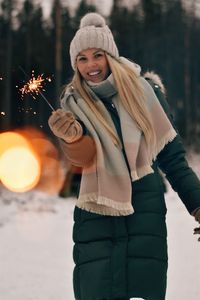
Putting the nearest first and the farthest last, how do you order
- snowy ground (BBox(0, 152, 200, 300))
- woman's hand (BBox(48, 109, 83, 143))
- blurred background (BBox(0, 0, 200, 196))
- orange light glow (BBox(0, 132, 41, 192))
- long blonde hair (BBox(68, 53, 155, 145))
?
woman's hand (BBox(48, 109, 83, 143)) → long blonde hair (BBox(68, 53, 155, 145)) → snowy ground (BBox(0, 152, 200, 300)) → orange light glow (BBox(0, 132, 41, 192)) → blurred background (BBox(0, 0, 200, 196))

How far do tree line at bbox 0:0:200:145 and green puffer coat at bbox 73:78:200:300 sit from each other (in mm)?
27875

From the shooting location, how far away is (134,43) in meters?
42.3

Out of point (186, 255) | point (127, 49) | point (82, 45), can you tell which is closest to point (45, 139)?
point (127, 49)

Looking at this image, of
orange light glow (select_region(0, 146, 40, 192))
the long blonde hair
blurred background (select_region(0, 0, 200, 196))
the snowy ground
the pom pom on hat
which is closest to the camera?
the long blonde hair

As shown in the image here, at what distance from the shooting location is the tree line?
34.2 meters

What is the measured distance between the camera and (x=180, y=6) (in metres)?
42.7

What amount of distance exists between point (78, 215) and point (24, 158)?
2053 cm

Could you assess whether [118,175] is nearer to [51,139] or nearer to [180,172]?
[180,172]

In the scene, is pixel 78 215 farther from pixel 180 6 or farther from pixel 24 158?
pixel 180 6

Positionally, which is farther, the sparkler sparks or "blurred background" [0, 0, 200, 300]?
"blurred background" [0, 0, 200, 300]

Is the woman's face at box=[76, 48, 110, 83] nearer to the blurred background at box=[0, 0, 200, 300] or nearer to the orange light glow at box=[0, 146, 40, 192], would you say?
the blurred background at box=[0, 0, 200, 300]

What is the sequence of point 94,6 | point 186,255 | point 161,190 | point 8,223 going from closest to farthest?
point 161,190
point 186,255
point 8,223
point 94,6

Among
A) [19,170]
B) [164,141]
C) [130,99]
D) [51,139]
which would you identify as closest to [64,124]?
[130,99]

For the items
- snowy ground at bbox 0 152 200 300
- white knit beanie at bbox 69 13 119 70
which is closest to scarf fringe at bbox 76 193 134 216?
white knit beanie at bbox 69 13 119 70
